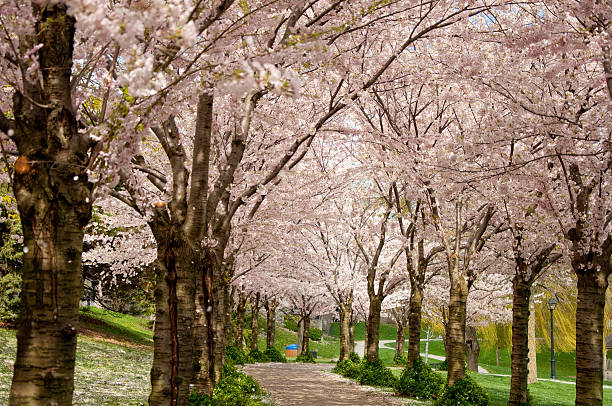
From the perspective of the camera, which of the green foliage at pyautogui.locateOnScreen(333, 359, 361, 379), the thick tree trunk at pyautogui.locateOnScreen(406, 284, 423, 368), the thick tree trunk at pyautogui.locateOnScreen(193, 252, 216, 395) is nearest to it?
the thick tree trunk at pyautogui.locateOnScreen(193, 252, 216, 395)

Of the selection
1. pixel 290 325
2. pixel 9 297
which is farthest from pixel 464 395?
pixel 290 325

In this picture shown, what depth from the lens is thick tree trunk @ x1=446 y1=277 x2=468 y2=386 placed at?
12.4 metres

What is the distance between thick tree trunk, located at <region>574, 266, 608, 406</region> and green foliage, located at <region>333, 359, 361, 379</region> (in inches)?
473

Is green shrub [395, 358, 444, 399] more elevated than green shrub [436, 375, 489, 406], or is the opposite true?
green shrub [436, 375, 489, 406]

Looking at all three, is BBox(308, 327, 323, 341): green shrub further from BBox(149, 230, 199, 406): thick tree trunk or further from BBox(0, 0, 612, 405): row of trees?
BBox(149, 230, 199, 406): thick tree trunk

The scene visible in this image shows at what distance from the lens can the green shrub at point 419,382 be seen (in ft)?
48.6

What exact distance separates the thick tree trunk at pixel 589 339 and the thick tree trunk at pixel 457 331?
3.81 m

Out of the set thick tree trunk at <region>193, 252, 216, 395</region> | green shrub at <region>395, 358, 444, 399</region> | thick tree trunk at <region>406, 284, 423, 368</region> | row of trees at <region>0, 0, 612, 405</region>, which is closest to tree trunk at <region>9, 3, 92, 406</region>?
row of trees at <region>0, 0, 612, 405</region>

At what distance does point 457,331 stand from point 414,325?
13.4ft

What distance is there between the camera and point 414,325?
1638 cm

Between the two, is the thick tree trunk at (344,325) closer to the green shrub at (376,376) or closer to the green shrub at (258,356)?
the green shrub at (258,356)

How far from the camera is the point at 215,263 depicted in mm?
9727

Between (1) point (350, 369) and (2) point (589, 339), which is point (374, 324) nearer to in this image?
(1) point (350, 369)

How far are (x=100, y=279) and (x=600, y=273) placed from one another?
21.7m
